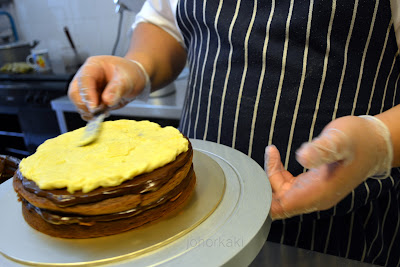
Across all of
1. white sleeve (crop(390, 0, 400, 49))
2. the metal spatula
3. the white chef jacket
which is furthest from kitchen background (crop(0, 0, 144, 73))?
white sleeve (crop(390, 0, 400, 49))

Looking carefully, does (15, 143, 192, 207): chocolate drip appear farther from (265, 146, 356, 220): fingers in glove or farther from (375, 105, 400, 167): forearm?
(375, 105, 400, 167): forearm

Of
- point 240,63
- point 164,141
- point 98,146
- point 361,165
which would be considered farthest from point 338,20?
point 98,146

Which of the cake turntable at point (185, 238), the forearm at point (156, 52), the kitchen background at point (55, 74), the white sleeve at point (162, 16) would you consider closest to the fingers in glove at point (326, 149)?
the cake turntable at point (185, 238)

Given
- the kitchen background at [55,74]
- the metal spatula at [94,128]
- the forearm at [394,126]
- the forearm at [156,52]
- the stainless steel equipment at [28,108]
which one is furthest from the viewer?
the stainless steel equipment at [28,108]

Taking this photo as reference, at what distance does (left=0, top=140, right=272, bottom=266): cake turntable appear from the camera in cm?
44

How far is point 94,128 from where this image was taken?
67 centimetres

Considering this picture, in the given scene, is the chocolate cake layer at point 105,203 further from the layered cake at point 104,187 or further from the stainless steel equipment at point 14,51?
the stainless steel equipment at point 14,51

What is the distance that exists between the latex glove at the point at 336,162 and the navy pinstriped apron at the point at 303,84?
0.21m

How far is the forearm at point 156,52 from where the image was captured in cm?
97

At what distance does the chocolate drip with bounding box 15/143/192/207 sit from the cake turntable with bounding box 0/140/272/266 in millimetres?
67

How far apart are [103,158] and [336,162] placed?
15.7 inches

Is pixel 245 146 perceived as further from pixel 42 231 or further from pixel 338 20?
pixel 42 231

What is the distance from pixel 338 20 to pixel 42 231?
2.39 ft

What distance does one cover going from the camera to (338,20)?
700mm
